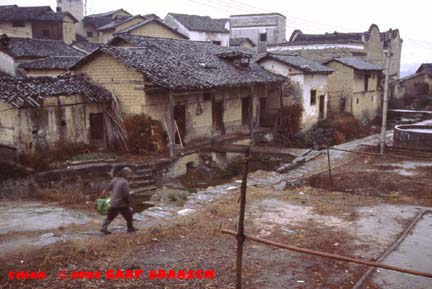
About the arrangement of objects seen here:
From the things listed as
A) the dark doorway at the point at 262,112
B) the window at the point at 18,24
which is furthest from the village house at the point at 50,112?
the window at the point at 18,24

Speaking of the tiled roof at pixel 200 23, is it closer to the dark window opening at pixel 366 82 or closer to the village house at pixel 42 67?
the village house at pixel 42 67

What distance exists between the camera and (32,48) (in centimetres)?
3017

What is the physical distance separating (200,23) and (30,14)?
638 inches

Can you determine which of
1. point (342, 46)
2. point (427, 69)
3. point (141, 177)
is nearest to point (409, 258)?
point (141, 177)

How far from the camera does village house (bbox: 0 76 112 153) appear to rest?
1484 centimetres

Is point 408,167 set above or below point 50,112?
below

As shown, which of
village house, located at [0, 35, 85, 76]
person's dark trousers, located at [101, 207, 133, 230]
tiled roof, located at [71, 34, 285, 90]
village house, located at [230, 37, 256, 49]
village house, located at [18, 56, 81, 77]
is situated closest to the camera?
person's dark trousers, located at [101, 207, 133, 230]

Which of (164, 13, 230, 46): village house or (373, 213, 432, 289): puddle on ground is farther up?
(164, 13, 230, 46): village house

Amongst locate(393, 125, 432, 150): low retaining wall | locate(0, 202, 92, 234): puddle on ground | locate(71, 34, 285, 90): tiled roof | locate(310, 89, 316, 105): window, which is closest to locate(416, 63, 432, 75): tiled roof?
locate(310, 89, 316, 105): window

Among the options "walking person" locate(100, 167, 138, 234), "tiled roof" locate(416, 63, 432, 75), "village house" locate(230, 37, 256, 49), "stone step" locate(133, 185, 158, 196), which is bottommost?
"stone step" locate(133, 185, 158, 196)

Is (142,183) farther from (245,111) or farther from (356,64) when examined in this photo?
(356,64)

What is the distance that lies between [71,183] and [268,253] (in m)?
8.66

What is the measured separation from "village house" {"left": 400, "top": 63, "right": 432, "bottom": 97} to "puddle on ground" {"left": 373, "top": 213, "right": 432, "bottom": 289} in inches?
1376

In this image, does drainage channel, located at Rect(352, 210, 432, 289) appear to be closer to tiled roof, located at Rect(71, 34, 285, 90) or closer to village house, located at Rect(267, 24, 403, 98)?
tiled roof, located at Rect(71, 34, 285, 90)
